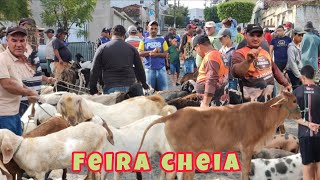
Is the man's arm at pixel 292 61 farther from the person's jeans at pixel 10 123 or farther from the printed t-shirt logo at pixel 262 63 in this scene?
the person's jeans at pixel 10 123

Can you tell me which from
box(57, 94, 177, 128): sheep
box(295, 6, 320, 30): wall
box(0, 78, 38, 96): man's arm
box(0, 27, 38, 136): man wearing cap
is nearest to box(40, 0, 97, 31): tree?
box(295, 6, 320, 30): wall

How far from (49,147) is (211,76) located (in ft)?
6.80

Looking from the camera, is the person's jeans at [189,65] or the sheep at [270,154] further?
the person's jeans at [189,65]

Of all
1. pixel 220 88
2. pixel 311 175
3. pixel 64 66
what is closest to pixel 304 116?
pixel 311 175

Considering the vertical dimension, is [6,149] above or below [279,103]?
below

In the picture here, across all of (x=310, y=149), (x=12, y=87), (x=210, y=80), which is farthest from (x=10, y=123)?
(x=310, y=149)

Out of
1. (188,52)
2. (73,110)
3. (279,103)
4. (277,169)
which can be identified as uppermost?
(188,52)

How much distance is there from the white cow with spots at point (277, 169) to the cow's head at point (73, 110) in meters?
2.02

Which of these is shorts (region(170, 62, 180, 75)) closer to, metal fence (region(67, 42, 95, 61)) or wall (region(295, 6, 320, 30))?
metal fence (region(67, 42, 95, 61))

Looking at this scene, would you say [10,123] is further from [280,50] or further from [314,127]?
[280,50]

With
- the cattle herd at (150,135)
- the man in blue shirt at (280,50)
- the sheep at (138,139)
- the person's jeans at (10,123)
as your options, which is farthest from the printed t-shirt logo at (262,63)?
the man in blue shirt at (280,50)

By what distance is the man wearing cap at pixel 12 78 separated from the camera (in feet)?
15.5

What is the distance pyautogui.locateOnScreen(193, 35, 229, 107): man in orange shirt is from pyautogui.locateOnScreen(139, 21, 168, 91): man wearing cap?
2.68 m

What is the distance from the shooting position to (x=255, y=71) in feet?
19.2
